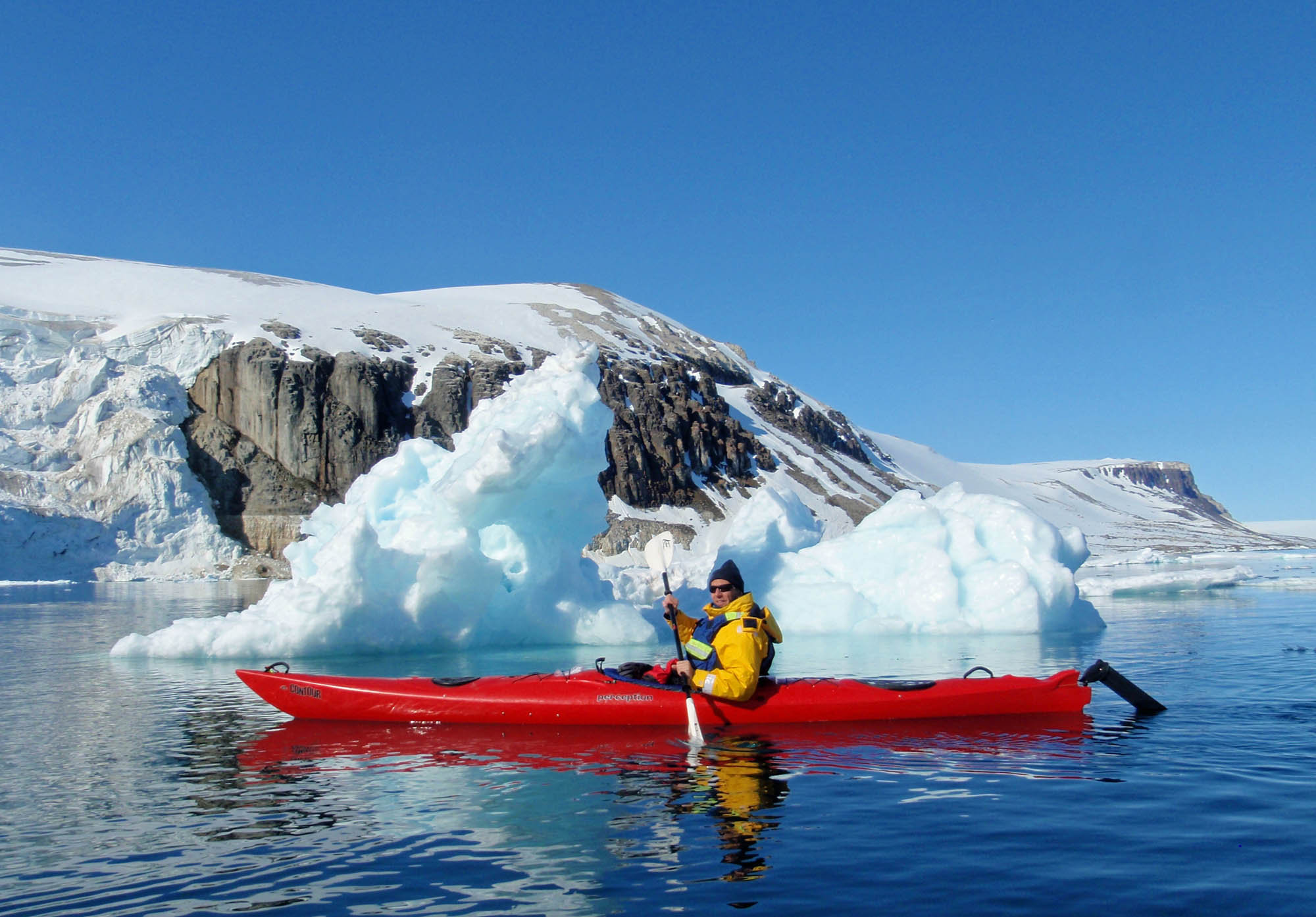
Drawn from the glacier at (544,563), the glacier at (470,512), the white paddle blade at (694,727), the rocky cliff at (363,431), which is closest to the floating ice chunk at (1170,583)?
the glacier at (470,512)

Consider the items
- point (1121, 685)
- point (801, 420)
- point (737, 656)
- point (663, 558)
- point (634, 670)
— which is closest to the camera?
point (737, 656)

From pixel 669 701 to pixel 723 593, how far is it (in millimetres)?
1203

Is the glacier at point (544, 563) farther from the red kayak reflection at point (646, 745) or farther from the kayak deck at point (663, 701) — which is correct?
the red kayak reflection at point (646, 745)

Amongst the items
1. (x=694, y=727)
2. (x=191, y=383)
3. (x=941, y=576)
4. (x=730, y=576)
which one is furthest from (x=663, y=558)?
(x=191, y=383)

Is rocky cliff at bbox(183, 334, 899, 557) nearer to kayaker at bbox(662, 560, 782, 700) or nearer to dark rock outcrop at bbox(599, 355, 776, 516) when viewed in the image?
dark rock outcrop at bbox(599, 355, 776, 516)

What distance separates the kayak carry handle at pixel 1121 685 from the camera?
376 inches

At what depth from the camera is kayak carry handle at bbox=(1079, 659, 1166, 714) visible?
31.3ft

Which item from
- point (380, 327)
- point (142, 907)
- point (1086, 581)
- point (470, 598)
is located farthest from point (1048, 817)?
point (380, 327)

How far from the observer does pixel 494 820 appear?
631 centimetres

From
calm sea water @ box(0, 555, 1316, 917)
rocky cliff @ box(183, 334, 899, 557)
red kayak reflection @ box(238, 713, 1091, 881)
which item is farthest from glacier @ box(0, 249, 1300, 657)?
red kayak reflection @ box(238, 713, 1091, 881)

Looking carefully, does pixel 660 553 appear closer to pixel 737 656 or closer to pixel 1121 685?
pixel 737 656

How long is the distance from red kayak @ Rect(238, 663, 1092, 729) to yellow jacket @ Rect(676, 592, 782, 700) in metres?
0.38

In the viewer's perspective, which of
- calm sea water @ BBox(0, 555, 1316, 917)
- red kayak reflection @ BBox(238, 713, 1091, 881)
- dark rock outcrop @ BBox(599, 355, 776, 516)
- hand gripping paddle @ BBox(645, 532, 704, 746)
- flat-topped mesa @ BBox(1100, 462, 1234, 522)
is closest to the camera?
calm sea water @ BBox(0, 555, 1316, 917)

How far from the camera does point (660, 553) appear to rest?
1216 centimetres
